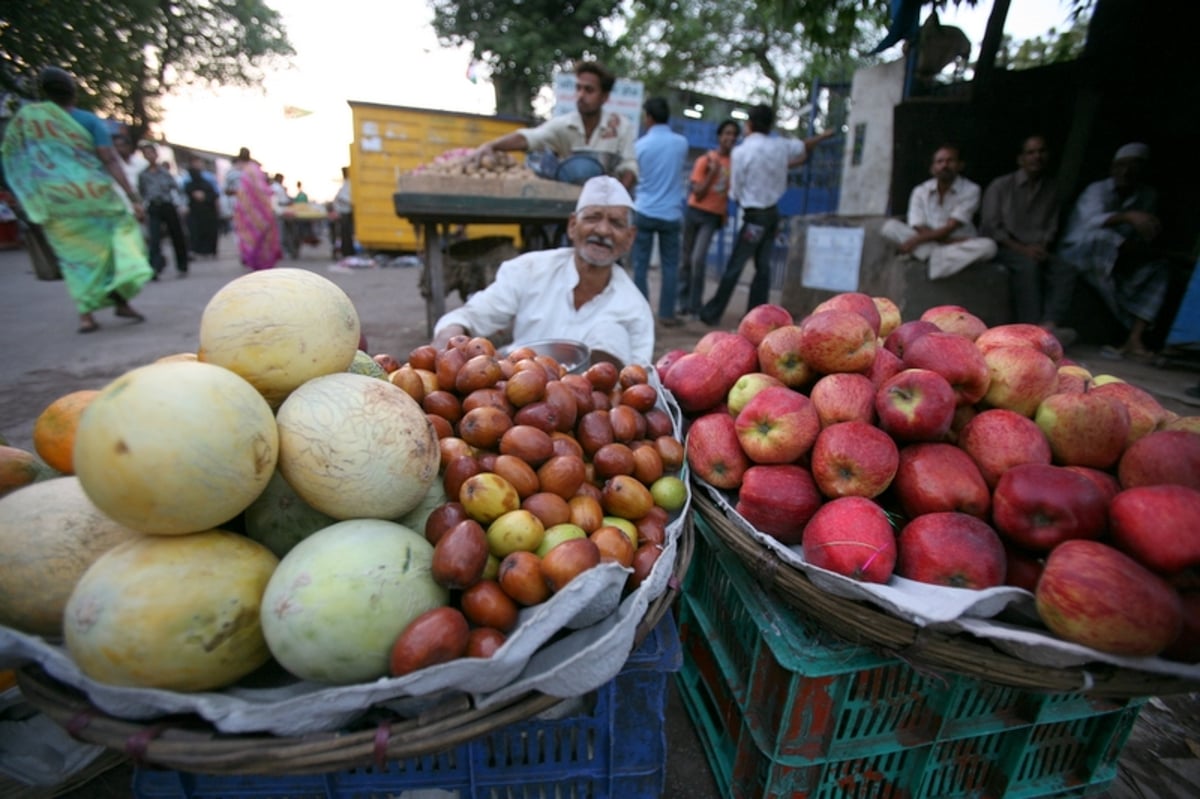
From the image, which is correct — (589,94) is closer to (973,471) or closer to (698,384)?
(698,384)

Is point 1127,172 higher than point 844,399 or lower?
higher

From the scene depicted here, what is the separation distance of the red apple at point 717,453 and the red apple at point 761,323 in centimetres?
41

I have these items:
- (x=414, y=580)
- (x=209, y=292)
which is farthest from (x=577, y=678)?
(x=209, y=292)

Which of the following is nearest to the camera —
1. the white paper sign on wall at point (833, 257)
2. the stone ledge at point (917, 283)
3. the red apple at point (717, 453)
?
the red apple at point (717, 453)

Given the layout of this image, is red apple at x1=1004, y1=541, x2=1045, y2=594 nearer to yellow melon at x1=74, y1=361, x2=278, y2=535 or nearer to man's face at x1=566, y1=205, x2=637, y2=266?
yellow melon at x1=74, y1=361, x2=278, y2=535

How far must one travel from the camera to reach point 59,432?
1388mm

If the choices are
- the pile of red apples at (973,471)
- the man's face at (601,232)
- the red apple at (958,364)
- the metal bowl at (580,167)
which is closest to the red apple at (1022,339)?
the pile of red apples at (973,471)

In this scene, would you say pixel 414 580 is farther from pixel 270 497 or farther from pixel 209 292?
pixel 209 292

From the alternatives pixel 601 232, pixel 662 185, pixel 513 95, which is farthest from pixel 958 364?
pixel 513 95

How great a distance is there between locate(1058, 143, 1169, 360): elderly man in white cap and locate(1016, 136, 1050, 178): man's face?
0.69 m

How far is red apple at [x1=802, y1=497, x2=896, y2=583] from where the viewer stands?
4.38 feet

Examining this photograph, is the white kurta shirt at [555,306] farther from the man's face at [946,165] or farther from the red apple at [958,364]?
the man's face at [946,165]

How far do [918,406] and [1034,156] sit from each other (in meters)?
5.73

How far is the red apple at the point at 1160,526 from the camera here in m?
1.17
